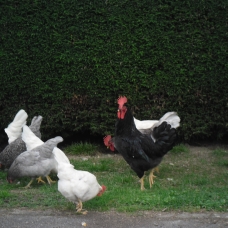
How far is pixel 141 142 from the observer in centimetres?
757

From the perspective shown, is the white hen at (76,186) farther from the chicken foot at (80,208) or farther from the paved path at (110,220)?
the paved path at (110,220)

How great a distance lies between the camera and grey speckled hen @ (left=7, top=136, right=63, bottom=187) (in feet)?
24.8

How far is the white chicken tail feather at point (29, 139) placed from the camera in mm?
7871

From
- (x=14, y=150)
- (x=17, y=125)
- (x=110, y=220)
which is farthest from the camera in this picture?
(x=17, y=125)

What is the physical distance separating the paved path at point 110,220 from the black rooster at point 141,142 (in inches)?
44.2

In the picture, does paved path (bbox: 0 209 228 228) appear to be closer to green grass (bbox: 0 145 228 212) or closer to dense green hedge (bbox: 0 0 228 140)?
green grass (bbox: 0 145 228 212)

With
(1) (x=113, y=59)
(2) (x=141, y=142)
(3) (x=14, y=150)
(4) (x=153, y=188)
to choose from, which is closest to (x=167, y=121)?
(2) (x=141, y=142)

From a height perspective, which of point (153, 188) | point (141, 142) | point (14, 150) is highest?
point (141, 142)

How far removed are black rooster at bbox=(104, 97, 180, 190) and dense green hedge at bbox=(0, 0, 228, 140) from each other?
1834 mm

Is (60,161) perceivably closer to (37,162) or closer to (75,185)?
(75,185)

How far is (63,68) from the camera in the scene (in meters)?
9.41

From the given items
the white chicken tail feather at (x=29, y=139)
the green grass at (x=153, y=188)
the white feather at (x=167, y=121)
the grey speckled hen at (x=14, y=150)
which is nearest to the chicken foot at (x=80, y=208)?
the green grass at (x=153, y=188)

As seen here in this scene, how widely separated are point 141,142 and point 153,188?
0.72 metres

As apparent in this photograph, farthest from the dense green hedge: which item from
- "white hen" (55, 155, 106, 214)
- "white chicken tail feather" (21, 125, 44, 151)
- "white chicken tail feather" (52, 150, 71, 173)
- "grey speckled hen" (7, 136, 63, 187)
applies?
"white hen" (55, 155, 106, 214)
